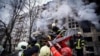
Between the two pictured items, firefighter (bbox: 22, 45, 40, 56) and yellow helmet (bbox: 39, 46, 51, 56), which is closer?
yellow helmet (bbox: 39, 46, 51, 56)

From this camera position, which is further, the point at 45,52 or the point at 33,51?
the point at 33,51

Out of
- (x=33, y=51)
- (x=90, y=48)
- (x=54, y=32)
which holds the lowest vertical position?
(x=90, y=48)

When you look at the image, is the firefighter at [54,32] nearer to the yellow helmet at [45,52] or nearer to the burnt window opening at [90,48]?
the yellow helmet at [45,52]

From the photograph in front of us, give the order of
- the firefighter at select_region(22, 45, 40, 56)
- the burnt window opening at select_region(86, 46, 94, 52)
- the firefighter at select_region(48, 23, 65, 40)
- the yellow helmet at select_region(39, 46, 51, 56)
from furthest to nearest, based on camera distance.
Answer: the burnt window opening at select_region(86, 46, 94, 52), the firefighter at select_region(48, 23, 65, 40), the firefighter at select_region(22, 45, 40, 56), the yellow helmet at select_region(39, 46, 51, 56)

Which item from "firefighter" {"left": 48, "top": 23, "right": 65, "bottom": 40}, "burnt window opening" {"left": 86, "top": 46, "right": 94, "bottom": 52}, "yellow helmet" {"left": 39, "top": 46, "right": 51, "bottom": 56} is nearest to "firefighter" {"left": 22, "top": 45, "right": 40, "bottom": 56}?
"yellow helmet" {"left": 39, "top": 46, "right": 51, "bottom": 56}

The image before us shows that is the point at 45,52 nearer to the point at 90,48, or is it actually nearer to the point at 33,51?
the point at 33,51

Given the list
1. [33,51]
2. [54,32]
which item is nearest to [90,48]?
[54,32]

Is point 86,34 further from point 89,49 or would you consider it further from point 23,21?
point 23,21

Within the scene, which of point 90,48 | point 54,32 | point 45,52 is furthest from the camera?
point 90,48

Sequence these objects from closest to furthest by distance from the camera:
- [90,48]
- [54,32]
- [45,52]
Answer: [45,52] → [54,32] → [90,48]

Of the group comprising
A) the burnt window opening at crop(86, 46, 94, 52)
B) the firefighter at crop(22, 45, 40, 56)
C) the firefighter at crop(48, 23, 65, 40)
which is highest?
the firefighter at crop(48, 23, 65, 40)

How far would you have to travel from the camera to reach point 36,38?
3.87m

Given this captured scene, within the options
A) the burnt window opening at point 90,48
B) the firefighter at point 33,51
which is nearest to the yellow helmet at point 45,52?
the firefighter at point 33,51

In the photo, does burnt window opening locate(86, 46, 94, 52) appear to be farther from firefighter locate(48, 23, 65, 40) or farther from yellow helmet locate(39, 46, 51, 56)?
yellow helmet locate(39, 46, 51, 56)
